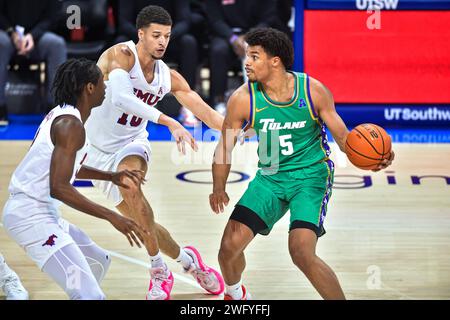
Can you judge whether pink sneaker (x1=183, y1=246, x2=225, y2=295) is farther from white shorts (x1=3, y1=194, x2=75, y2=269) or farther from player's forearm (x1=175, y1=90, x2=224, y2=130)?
white shorts (x1=3, y1=194, x2=75, y2=269)

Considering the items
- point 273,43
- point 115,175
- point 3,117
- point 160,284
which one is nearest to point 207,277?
point 160,284

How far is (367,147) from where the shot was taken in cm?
529

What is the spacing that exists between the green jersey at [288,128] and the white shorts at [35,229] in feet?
4.22

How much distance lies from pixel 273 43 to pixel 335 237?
2.25m

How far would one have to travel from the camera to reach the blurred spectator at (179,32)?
11360mm

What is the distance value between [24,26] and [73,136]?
23.3 ft

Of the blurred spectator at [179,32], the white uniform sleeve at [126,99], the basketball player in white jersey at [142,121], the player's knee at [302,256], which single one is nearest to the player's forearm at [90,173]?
the basketball player in white jersey at [142,121]

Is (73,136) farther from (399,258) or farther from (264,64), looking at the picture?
(399,258)

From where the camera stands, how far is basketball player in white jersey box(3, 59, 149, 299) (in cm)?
460

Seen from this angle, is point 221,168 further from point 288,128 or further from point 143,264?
point 143,264

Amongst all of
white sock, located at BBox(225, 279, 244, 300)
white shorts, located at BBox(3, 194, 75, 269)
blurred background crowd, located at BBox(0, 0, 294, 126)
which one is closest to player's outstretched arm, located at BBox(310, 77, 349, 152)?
white sock, located at BBox(225, 279, 244, 300)

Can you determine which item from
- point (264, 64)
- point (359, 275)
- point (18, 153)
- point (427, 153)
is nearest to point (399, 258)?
point (359, 275)

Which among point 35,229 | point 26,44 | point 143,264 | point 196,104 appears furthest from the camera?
point 26,44
